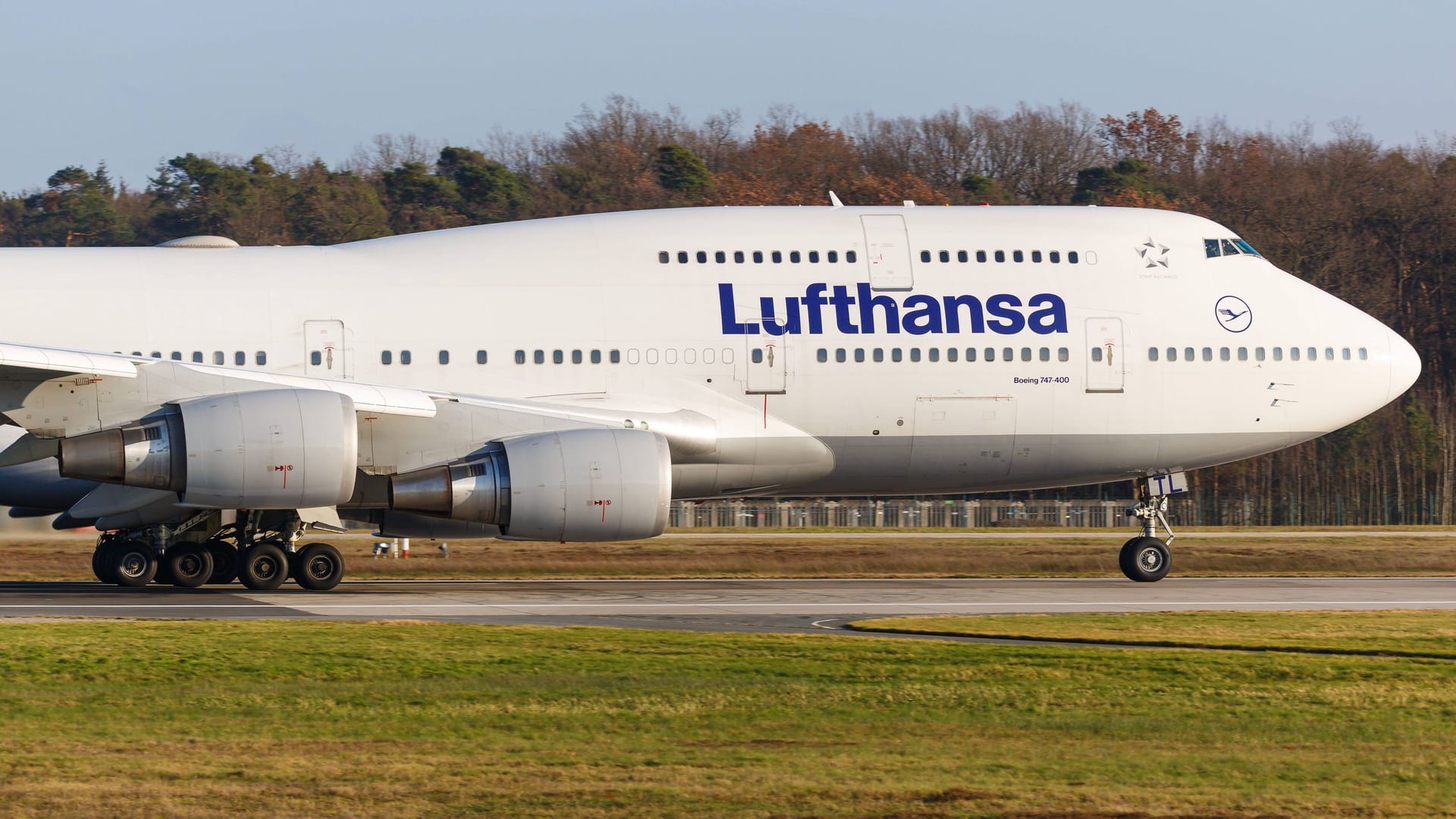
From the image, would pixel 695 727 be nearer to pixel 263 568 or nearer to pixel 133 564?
pixel 263 568

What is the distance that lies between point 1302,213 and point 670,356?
47.8 m

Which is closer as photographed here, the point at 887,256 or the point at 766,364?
the point at 766,364

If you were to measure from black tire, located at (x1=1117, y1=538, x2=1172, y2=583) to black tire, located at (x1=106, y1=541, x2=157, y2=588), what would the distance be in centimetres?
1363

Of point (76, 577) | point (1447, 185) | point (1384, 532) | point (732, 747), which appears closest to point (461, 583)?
point (76, 577)

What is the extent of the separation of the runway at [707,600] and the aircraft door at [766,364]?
275 cm

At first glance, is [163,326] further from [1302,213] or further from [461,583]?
[1302,213]

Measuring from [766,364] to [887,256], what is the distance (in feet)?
7.67

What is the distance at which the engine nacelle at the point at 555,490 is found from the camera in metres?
20.2

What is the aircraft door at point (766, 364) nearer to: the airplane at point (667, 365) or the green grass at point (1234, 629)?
the airplane at point (667, 365)

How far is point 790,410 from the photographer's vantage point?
22828 millimetres

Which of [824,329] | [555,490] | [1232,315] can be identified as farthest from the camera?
[1232,315]

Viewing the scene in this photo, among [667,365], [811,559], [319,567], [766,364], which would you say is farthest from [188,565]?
[811,559]

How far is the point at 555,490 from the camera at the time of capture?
66.2 ft

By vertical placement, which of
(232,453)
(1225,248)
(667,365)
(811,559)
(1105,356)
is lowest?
(811,559)
